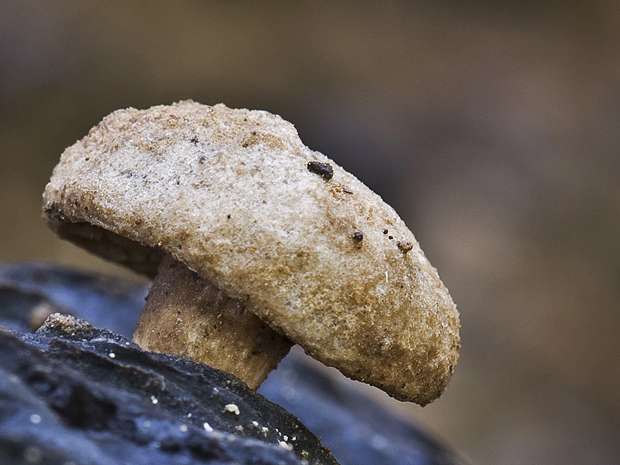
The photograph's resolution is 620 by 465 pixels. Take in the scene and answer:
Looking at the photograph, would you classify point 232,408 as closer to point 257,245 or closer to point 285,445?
point 285,445

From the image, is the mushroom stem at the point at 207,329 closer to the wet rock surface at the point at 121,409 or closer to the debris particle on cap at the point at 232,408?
the wet rock surface at the point at 121,409

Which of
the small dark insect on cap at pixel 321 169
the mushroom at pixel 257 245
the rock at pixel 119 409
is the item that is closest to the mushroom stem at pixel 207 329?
the mushroom at pixel 257 245

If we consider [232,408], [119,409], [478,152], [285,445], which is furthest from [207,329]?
[478,152]

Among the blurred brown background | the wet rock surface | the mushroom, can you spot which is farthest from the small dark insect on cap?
the blurred brown background

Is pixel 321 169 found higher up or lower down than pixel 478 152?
lower down

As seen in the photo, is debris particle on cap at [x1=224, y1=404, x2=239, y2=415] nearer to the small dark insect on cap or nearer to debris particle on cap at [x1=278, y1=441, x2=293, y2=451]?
debris particle on cap at [x1=278, y1=441, x2=293, y2=451]

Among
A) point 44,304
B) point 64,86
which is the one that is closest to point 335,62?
point 64,86

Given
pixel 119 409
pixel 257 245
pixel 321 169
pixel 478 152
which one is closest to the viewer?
pixel 119 409
